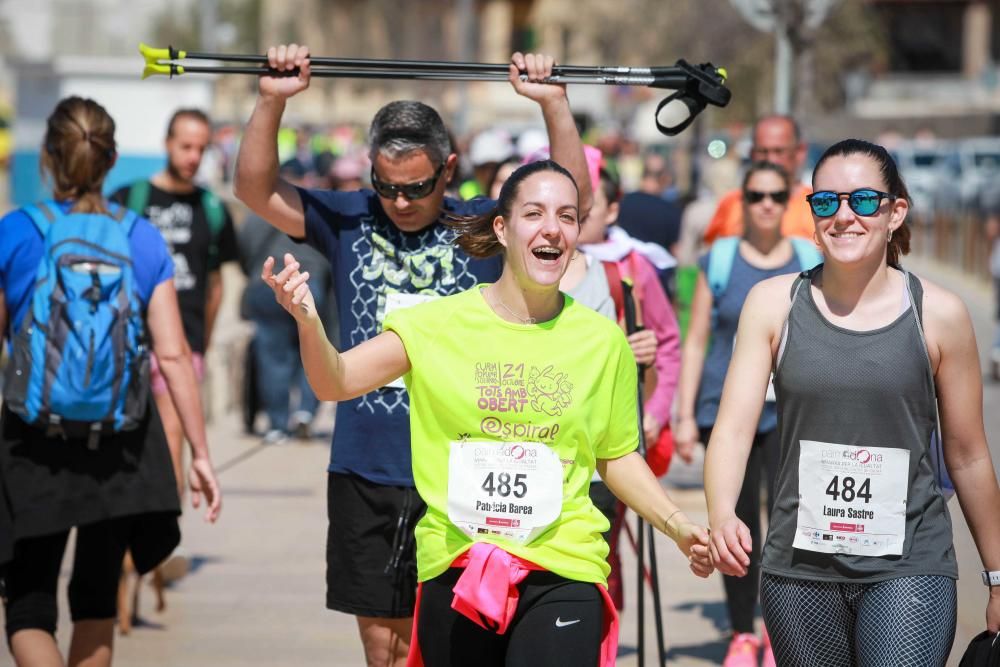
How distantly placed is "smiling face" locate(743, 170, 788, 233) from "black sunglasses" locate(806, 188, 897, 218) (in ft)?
7.66

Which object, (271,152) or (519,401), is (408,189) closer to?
(271,152)

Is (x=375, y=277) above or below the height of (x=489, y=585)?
above

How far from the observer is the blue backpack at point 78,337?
4.88 m

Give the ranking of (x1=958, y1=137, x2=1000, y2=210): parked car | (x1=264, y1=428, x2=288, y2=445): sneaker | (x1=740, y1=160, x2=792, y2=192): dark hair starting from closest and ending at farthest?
(x1=740, y1=160, x2=792, y2=192): dark hair, (x1=264, y1=428, x2=288, y2=445): sneaker, (x1=958, y1=137, x2=1000, y2=210): parked car

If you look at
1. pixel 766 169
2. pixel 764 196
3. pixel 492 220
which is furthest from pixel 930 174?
pixel 492 220

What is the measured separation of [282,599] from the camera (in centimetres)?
784

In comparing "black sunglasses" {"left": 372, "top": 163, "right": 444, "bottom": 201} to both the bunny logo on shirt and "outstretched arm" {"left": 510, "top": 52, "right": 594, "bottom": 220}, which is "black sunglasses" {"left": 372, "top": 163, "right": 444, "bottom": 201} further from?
the bunny logo on shirt

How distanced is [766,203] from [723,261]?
0.28m

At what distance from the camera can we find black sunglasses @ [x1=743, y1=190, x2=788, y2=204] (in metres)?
6.48

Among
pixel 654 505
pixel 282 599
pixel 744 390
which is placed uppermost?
pixel 744 390

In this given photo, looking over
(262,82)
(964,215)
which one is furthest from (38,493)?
(964,215)

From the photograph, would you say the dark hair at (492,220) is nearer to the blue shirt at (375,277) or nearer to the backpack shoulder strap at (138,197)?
the blue shirt at (375,277)

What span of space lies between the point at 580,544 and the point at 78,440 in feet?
6.12

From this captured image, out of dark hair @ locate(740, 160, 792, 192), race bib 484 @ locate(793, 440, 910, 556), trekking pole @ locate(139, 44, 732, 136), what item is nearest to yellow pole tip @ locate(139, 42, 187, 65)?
trekking pole @ locate(139, 44, 732, 136)
